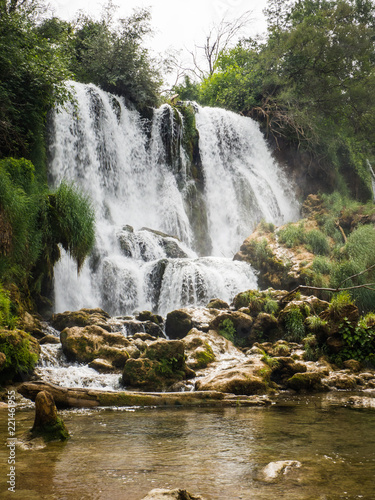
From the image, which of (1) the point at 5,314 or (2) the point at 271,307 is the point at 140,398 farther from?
(2) the point at 271,307

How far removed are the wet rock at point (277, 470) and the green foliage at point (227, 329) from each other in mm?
7131

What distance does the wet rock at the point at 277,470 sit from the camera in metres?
2.84

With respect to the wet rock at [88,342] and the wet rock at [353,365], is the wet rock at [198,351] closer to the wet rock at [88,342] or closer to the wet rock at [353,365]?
the wet rock at [88,342]

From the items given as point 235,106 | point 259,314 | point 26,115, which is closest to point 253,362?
point 259,314

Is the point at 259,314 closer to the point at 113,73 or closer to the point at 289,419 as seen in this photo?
the point at 289,419

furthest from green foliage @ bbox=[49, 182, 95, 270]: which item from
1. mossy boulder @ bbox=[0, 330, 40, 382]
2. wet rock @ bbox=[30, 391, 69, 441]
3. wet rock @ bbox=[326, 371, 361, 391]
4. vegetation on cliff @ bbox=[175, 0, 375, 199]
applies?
vegetation on cliff @ bbox=[175, 0, 375, 199]

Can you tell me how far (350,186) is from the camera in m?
23.9

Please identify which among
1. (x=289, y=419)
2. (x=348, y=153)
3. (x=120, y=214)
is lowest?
(x=289, y=419)

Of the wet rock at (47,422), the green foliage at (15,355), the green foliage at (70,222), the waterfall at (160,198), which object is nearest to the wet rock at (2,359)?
the green foliage at (15,355)

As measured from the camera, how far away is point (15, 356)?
6.39 m

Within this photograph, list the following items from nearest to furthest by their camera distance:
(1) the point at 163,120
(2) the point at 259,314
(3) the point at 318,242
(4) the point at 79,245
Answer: (4) the point at 79,245
(2) the point at 259,314
(3) the point at 318,242
(1) the point at 163,120

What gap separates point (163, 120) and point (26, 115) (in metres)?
9.54

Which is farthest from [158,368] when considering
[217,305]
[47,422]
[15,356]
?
[217,305]

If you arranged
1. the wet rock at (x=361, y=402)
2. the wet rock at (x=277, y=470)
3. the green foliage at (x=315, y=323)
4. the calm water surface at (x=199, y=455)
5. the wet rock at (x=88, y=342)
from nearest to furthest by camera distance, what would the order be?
Result: the calm water surface at (x=199, y=455) → the wet rock at (x=277, y=470) → the wet rock at (x=361, y=402) → the wet rock at (x=88, y=342) → the green foliage at (x=315, y=323)
